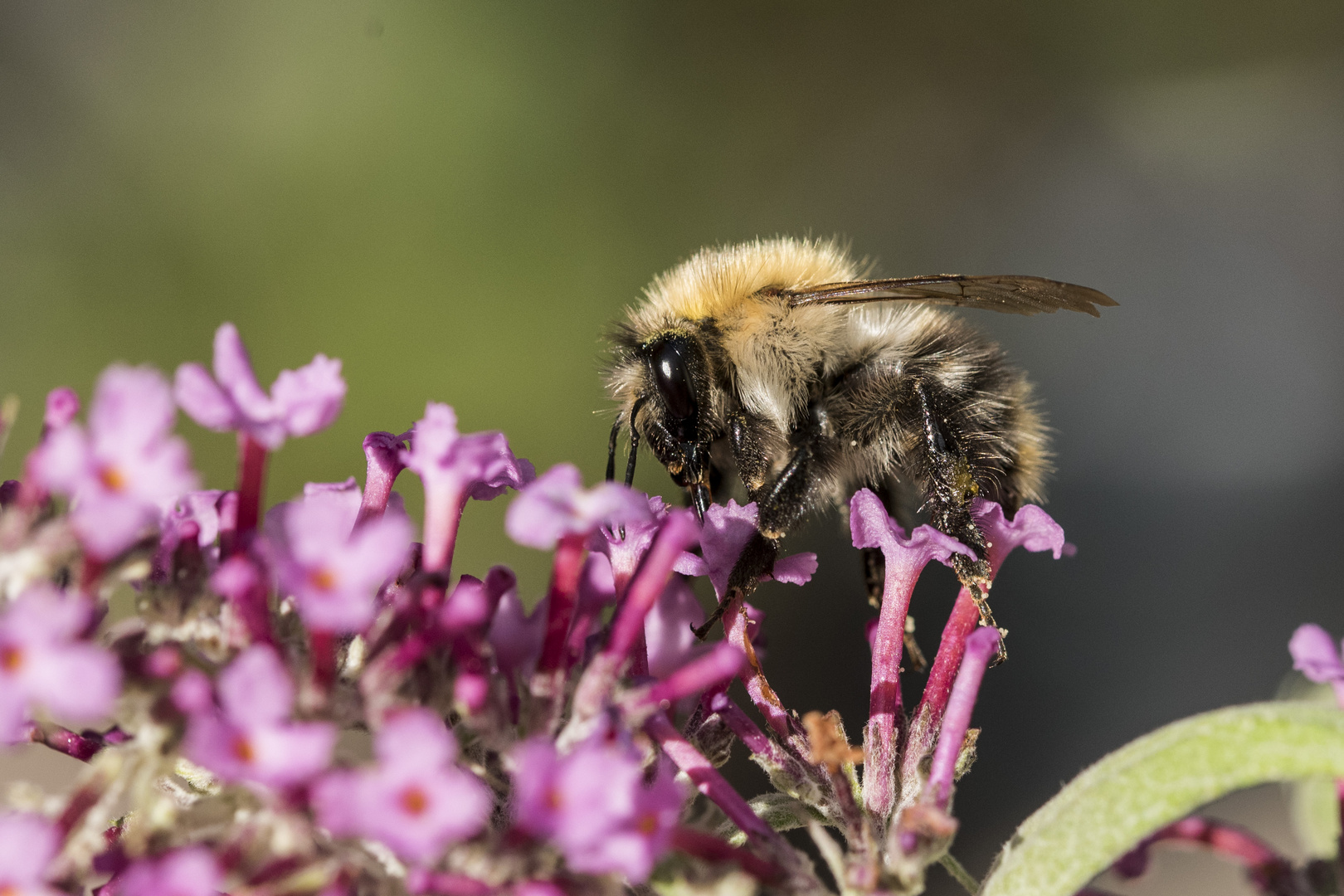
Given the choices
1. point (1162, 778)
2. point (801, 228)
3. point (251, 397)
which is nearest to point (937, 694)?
point (1162, 778)

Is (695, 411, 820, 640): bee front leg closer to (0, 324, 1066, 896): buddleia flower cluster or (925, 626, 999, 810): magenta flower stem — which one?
(0, 324, 1066, 896): buddleia flower cluster

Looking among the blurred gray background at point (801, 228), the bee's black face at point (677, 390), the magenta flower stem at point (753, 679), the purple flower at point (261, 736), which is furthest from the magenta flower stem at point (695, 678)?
the blurred gray background at point (801, 228)

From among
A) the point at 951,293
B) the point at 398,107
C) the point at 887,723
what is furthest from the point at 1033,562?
the point at 887,723

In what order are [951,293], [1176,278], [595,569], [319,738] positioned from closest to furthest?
[319,738] < [595,569] < [951,293] < [1176,278]

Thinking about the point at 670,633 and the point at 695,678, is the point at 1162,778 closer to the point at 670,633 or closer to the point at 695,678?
the point at 695,678

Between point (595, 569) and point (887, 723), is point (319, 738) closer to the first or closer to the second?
point (595, 569)

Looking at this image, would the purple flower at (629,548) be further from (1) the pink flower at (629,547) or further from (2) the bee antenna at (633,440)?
(2) the bee antenna at (633,440)
